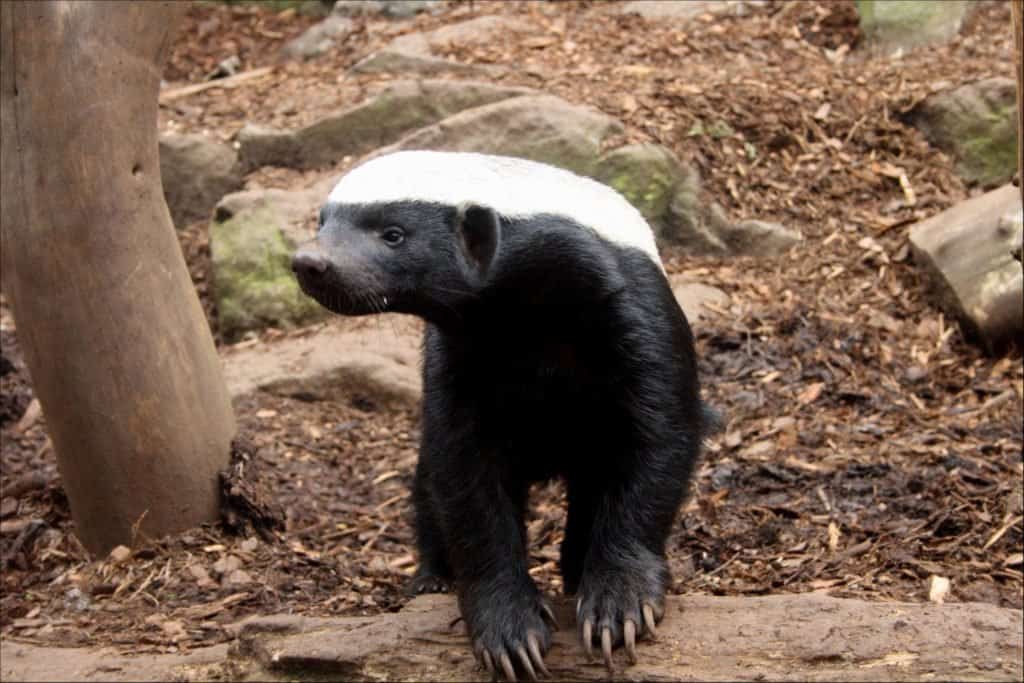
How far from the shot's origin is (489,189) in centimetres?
391

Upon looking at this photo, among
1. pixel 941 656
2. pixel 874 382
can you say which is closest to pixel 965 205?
pixel 874 382

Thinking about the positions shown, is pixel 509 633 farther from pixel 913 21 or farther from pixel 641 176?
pixel 913 21

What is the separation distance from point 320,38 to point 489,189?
822cm

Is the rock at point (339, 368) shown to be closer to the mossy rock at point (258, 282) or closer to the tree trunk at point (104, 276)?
the mossy rock at point (258, 282)

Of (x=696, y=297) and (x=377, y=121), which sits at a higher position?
(x=377, y=121)

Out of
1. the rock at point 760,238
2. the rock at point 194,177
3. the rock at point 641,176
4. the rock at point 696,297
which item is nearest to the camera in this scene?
the rock at point 696,297

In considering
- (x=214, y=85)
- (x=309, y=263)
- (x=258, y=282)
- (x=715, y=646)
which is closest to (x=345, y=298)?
(x=309, y=263)

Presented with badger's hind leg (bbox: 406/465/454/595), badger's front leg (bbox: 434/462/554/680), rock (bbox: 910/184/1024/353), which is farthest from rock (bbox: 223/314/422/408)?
badger's front leg (bbox: 434/462/554/680)


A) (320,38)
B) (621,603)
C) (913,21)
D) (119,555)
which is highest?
(320,38)

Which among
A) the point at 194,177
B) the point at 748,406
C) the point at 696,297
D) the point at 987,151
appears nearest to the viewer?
the point at 748,406

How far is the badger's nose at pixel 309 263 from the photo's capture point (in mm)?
3611

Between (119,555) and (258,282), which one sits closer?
(119,555)

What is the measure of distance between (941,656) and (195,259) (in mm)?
6659

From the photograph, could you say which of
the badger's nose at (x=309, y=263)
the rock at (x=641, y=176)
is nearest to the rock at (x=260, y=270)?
the rock at (x=641, y=176)
